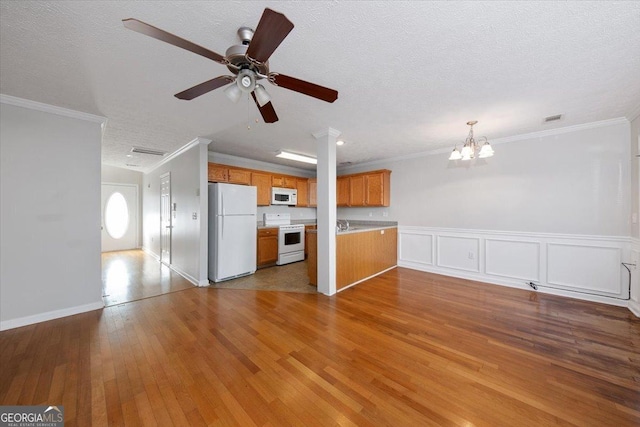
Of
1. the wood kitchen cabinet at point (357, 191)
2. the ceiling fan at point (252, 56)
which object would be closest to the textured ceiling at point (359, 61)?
the ceiling fan at point (252, 56)

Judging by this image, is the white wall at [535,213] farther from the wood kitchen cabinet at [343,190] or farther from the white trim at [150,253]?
the white trim at [150,253]

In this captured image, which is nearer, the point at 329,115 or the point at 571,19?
the point at 571,19

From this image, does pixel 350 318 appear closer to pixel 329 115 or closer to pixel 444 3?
pixel 329 115

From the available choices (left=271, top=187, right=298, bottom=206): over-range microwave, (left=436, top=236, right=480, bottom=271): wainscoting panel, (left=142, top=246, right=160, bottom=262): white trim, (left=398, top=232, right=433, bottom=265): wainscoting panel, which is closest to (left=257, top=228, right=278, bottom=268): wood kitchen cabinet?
(left=271, top=187, right=298, bottom=206): over-range microwave

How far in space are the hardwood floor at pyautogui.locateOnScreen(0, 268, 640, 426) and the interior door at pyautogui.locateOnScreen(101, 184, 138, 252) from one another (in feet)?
17.8

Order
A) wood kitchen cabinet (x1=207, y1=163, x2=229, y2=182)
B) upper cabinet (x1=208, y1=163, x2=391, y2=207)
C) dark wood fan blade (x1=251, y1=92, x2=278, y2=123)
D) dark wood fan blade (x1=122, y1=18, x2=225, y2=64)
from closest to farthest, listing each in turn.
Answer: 1. dark wood fan blade (x1=122, y1=18, x2=225, y2=64)
2. dark wood fan blade (x1=251, y1=92, x2=278, y2=123)
3. wood kitchen cabinet (x1=207, y1=163, x2=229, y2=182)
4. upper cabinet (x1=208, y1=163, x2=391, y2=207)

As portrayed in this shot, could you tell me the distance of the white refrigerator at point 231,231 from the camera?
4.07 meters

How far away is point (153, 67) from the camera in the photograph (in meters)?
1.93

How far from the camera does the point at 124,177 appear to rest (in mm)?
7203

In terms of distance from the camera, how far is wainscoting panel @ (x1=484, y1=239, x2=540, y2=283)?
363cm

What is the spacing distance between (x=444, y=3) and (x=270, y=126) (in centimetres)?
242

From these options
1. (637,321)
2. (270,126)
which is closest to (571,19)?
(270,126)

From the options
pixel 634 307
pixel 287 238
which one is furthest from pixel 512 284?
pixel 287 238

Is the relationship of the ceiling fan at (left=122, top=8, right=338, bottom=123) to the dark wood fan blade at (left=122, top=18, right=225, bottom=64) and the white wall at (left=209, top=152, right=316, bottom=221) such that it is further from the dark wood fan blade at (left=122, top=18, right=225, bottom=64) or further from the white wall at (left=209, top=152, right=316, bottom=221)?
the white wall at (left=209, top=152, right=316, bottom=221)
